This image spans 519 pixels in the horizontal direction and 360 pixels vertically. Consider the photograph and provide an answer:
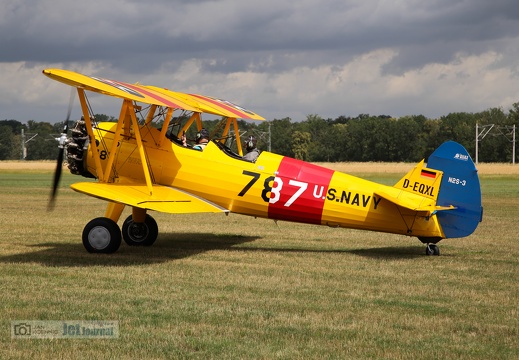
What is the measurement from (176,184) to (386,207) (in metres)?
3.36

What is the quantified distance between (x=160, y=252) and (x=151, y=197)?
4.77 feet

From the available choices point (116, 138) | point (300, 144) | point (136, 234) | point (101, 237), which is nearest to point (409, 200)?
point (116, 138)

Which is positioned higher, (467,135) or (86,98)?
(467,135)

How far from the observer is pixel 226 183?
11.6 meters

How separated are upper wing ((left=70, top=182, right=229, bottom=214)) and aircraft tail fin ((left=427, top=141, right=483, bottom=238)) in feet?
11.0

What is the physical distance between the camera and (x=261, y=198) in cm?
1143

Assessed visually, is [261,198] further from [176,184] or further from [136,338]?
[136,338]

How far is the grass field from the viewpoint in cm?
616

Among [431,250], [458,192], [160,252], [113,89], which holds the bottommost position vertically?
[160,252]

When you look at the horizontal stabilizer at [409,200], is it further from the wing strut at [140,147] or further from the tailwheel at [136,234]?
the tailwheel at [136,234]

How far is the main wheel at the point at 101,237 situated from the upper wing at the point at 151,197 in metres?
0.64

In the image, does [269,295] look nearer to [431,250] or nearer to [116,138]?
[116,138]

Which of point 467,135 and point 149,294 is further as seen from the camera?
point 467,135

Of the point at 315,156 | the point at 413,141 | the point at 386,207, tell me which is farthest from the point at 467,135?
the point at 386,207
